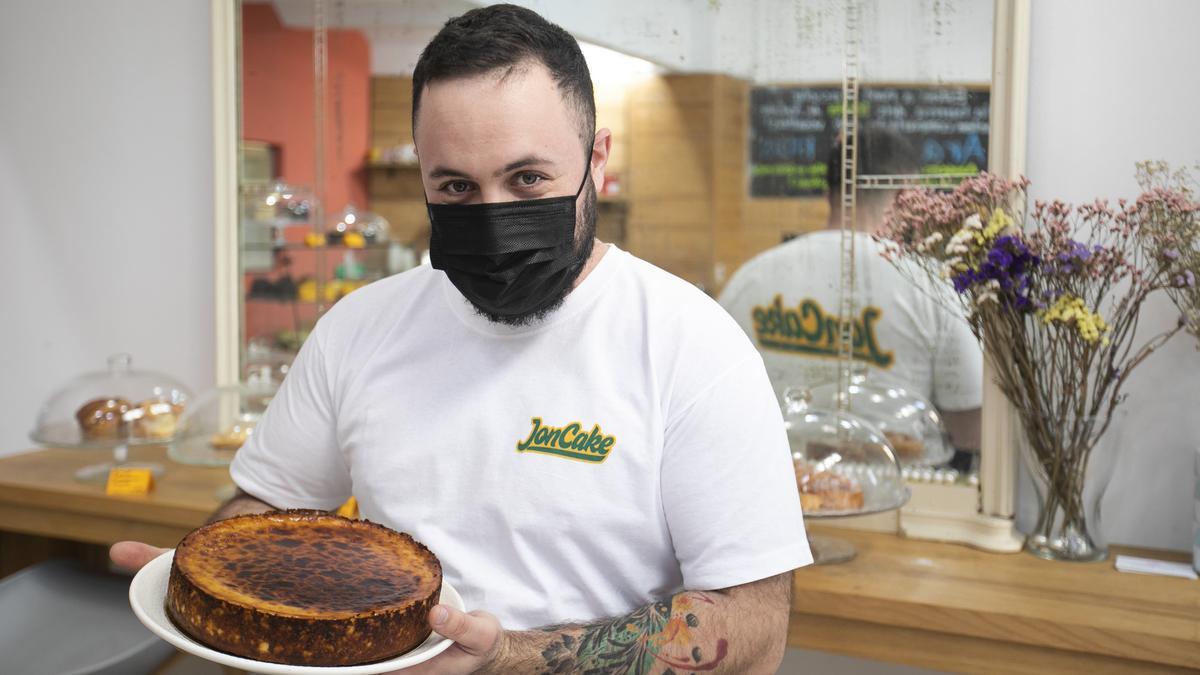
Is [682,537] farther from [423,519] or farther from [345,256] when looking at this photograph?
[345,256]

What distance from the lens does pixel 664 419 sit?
52.9 inches

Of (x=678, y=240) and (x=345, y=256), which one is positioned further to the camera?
(x=345, y=256)

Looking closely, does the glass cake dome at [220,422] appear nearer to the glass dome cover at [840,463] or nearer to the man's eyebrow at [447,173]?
the glass dome cover at [840,463]

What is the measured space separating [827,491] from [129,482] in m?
1.70

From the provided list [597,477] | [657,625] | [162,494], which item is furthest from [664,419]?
[162,494]

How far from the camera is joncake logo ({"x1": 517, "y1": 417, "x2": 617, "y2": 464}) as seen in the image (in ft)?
4.42

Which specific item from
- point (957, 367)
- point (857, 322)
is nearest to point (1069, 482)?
point (957, 367)

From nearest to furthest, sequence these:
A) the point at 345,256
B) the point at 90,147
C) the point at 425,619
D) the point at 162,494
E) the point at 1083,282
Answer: the point at 425,619 → the point at 1083,282 → the point at 162,494 → the point at 345,256 → the point at 90,147

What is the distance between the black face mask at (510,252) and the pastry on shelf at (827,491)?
0.91 metres

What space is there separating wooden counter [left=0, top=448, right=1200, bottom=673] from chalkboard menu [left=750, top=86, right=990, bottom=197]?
80cm

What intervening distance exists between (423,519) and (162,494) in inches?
60.3

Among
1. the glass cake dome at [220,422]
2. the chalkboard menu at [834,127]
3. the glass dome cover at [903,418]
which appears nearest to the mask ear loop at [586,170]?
the chalkboard menu at [834,127]

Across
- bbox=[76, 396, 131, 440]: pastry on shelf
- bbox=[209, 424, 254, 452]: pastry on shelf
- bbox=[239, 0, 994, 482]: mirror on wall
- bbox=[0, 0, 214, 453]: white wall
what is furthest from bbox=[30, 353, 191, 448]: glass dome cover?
bbox=[239, 0, 994, 482]: mirror on wall

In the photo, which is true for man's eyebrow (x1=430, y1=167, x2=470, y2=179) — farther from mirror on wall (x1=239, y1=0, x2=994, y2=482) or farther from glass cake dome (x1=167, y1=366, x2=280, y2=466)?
glass cake dome (x1=167, y1=366, x2=280, y2=466)
